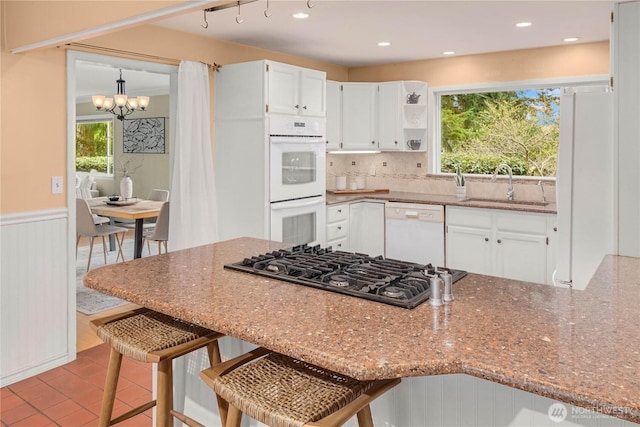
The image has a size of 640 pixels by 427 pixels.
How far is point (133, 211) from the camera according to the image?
5254 mm

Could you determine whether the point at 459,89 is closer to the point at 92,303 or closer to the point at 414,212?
the point at 414,212

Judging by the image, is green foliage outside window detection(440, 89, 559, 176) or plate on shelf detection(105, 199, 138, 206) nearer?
green foliage outside window detection(440, 89, 559, 176)

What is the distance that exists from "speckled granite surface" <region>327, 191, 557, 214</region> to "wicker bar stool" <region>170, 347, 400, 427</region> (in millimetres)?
3304

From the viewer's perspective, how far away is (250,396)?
1352 millimetres

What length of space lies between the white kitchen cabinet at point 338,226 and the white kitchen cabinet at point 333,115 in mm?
679

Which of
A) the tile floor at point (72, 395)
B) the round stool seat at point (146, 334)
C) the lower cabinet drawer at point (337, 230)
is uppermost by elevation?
the lower cabinet drawer at point (337, 230)

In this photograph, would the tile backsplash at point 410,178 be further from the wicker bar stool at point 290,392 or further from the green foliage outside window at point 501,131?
the wicker bar stool at point 290,392

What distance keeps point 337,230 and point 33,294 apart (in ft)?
8.86

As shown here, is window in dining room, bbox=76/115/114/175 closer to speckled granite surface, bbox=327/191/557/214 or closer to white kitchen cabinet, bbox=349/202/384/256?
speckled granite surface, bbox=327/191/557/214

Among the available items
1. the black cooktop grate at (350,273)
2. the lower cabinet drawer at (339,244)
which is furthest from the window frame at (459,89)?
the black cooktop grate at (350,273)

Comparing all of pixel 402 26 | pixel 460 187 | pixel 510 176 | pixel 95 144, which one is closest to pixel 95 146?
pixel 95 144

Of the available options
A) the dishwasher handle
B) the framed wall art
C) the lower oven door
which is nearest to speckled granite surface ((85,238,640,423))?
the lower oven door

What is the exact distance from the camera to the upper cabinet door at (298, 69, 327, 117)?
427 centimetres

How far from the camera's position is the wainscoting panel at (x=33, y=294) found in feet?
9.92
